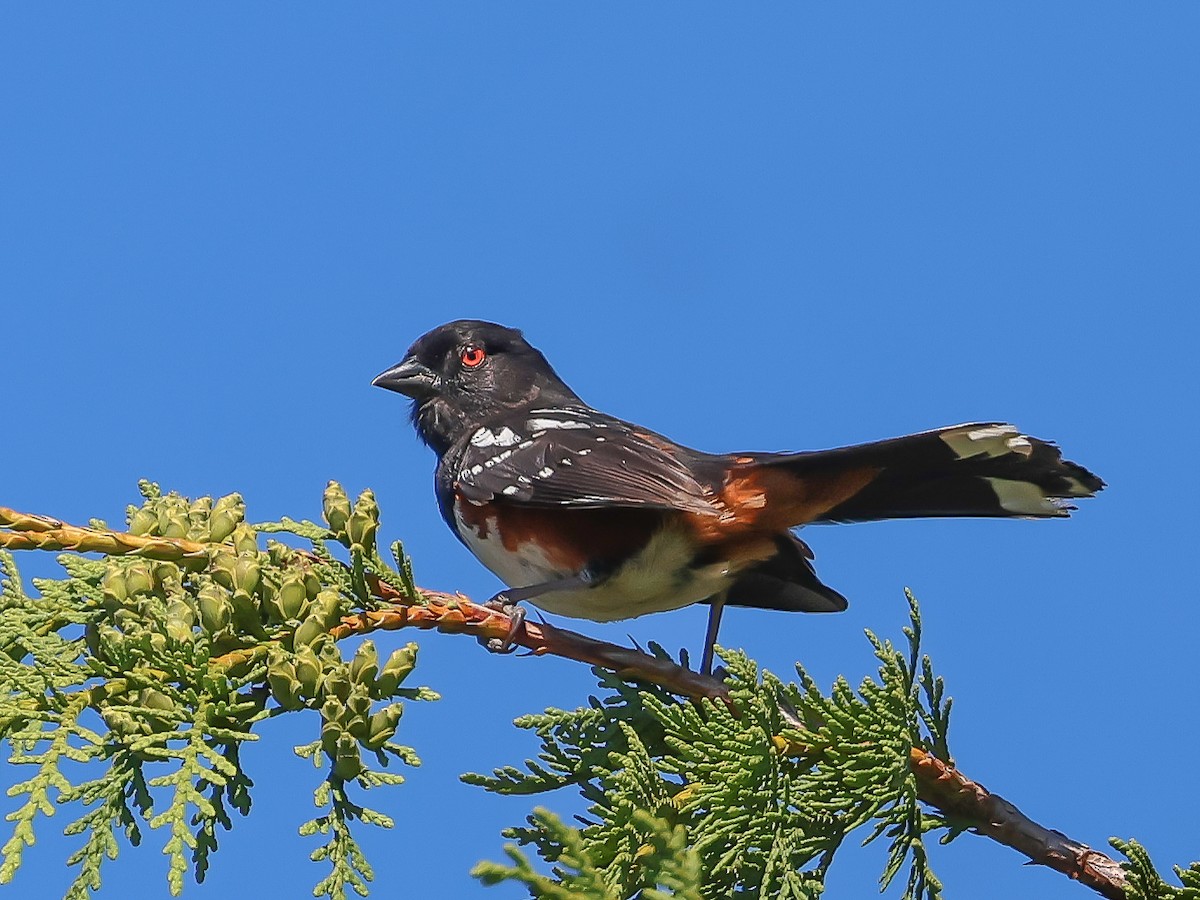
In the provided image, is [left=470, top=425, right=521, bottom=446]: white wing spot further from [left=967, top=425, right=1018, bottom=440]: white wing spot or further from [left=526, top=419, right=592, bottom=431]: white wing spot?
[left=967, top=425, right=1018, bottom=440]: white wing spot

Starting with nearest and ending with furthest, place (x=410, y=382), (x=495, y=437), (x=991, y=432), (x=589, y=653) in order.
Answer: (x=589, y=653) → (x=991, y=432) → (x=495, y=437) → (x=410, y=382)

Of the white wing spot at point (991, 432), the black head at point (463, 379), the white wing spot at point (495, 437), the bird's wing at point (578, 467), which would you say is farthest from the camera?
the black head at point (463, 379)

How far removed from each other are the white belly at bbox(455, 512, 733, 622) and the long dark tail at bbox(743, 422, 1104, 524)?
328mm

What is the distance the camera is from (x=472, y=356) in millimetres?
3742

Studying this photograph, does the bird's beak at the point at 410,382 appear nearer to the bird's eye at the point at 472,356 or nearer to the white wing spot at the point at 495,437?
the bird's eye at the point at 472,356

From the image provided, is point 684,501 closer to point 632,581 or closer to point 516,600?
point 632,581

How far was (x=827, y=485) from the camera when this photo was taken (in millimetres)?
2635

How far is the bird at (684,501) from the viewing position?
251 centimetres

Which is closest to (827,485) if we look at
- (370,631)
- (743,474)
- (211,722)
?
(743,474)

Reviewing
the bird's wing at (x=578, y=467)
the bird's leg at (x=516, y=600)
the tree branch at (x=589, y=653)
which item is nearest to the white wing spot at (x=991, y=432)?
the bird's wing at (x=578, y=467)

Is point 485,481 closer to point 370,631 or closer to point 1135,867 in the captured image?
point 370,631

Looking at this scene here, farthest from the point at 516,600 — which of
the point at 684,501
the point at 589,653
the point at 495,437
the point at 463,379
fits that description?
the point at 463,379

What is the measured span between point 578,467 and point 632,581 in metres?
0.31

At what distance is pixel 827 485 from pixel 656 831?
4.61 feet
